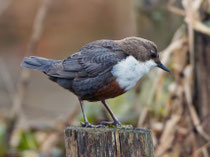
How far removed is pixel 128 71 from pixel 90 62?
338mm

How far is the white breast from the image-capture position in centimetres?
343

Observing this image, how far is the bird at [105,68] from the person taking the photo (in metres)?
3.44

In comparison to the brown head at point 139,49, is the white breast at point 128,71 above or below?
below

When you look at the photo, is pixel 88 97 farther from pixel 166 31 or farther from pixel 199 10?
pixel 166 31

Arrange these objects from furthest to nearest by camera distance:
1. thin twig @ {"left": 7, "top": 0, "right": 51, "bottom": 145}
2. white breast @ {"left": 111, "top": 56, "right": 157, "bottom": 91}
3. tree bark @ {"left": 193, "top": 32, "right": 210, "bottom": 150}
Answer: thin twig @ {"left": 7, "top": 0, "right": 51, "bottom": 145}
tree bark @ {"left": 193, "top": 32, "right": 210, "bottom": 150}
white breast @ {"left": 111, "top": 56, "right": 157, "bottom": 91}

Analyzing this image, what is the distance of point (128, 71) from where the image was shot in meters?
3.46

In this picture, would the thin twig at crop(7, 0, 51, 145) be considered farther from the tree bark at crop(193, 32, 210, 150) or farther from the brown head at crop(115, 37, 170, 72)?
the brown head at crop(115, 37, 170, 72)

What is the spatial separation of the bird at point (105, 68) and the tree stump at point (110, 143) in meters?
0.55

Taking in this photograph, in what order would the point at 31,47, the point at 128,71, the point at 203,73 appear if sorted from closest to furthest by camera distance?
the point at 128,71
the point at 203,73
the point at 31,47

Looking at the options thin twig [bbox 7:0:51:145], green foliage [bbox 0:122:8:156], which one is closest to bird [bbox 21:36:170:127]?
thin twig [bbox 7:0:51:145]

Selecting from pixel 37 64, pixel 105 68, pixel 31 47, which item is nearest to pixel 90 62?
pixel 105 68

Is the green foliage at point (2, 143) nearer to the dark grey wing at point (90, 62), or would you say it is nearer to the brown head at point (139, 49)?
the dark grey wing at point (90, 62)

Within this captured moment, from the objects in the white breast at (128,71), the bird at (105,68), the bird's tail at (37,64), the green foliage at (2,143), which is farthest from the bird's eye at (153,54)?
the green foliage at (2,143)

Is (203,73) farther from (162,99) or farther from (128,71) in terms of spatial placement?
(128,71)
